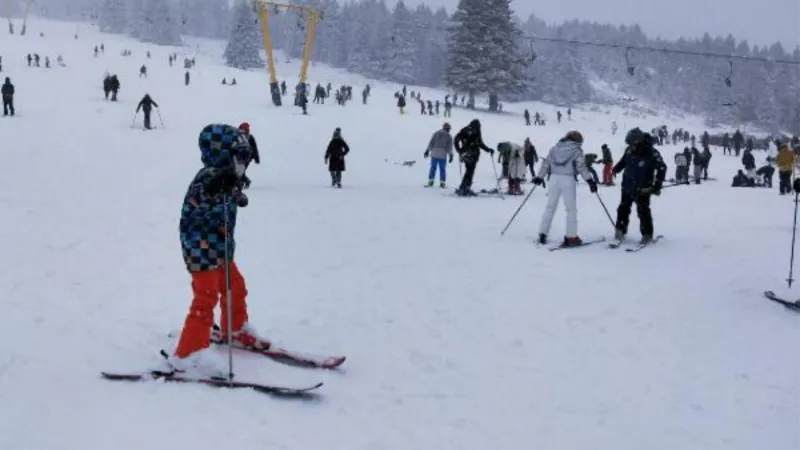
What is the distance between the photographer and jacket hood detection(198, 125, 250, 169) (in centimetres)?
461

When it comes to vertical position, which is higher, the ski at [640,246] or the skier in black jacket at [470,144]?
the skier in black jacket at [470,144]

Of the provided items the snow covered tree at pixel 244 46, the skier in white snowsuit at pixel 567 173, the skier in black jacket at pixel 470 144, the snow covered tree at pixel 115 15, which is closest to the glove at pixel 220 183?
the skier in white snowsuit at pixel 567 173

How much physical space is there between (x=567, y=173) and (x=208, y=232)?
6.30 meters

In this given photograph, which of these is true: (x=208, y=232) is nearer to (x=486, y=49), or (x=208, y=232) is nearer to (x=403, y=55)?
(x=486, y=49)

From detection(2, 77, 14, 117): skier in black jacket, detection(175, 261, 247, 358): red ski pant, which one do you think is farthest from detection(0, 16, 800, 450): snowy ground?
detection(2, 77, 14, 117): skier in black jacket

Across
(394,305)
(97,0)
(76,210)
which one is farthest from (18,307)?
(97,0)

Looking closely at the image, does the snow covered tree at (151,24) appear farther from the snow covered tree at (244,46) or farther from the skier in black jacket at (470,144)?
the skier in black jacket at (470,144)

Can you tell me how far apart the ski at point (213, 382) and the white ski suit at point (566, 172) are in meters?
5.99

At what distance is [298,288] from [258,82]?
43.7 metres

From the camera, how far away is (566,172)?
9734mm

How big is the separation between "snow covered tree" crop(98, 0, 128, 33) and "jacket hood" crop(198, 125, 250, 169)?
134m

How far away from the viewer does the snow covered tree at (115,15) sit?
12388 cm

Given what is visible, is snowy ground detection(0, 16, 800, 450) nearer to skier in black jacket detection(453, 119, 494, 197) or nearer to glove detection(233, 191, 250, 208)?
skier in black jacket detection(453, 119, 494, 197)

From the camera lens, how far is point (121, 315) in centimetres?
638
